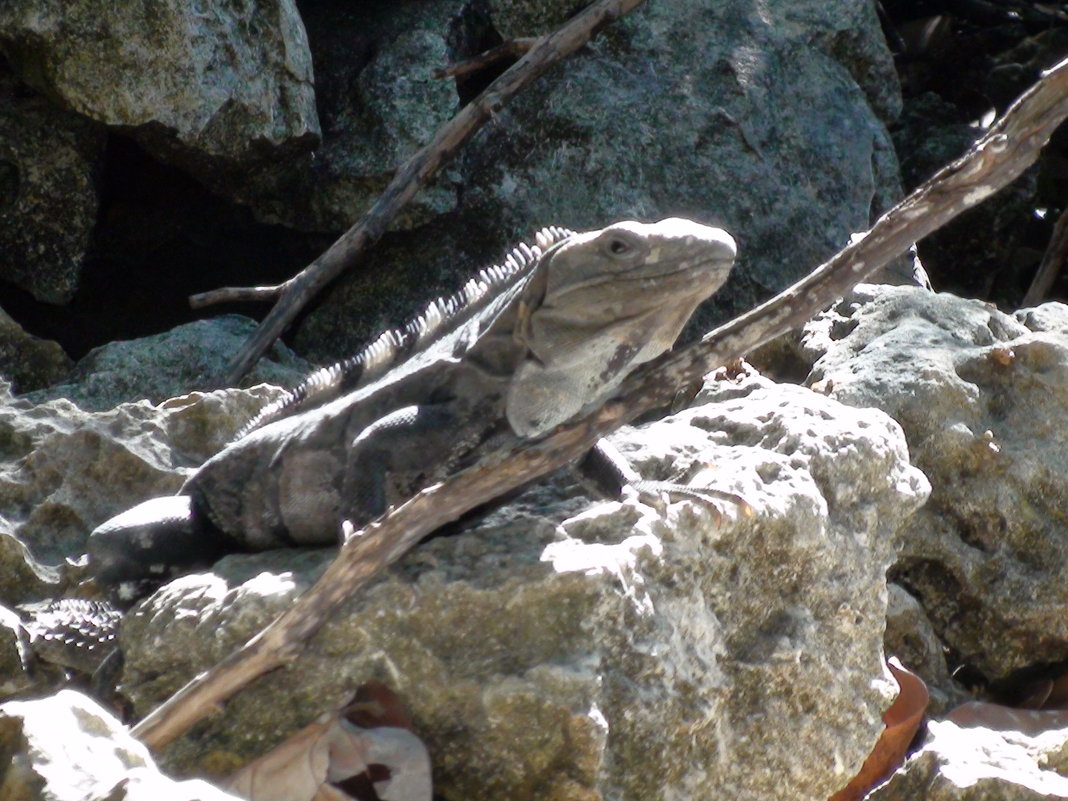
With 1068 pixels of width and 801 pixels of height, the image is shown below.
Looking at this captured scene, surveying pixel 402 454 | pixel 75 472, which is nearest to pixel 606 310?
pixel 402 454

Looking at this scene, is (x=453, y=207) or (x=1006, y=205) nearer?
(x=453, y=207)

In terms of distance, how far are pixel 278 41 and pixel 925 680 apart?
353 centimetres

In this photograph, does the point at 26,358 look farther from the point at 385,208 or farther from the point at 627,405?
the point at 627,405

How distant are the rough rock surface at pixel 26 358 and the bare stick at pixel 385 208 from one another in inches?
30.6

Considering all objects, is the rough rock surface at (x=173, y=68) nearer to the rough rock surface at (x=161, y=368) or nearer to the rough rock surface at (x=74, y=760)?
the rough rock surface at (x=161, y=368)

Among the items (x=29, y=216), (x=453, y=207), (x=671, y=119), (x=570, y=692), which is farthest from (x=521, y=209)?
(x=570, y=692)

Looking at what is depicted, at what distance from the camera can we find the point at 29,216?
5953mm

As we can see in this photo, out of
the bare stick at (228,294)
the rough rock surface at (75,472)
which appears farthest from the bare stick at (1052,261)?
the rough rock surface at (75,472)

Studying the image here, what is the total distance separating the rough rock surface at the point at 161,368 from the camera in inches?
216

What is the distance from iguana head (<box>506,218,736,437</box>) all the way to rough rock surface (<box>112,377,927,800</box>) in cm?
27

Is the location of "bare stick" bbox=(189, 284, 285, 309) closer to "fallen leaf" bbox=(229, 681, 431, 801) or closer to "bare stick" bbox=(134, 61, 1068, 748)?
"bare stick" bbox=(134, 61, 1068, 748)

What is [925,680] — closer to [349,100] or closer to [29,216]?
[349,100]

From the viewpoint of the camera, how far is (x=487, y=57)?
20.5 feet

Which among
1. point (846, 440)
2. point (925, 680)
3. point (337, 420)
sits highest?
point (337, 420)
